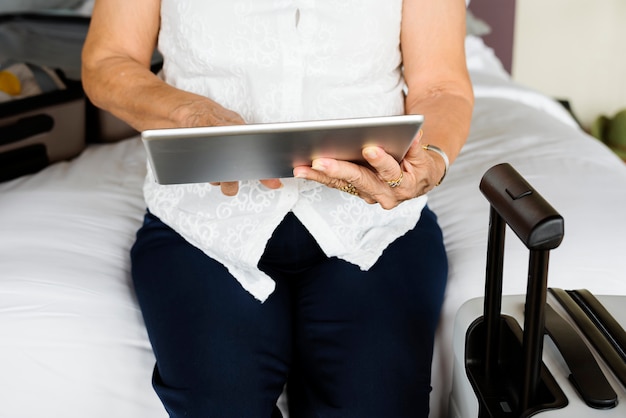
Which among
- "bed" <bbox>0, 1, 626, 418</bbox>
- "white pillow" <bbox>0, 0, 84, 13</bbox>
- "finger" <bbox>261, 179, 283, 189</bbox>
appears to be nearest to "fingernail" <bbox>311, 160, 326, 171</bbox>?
"finger" <bbox>261, 179, 283, 189</bbox>

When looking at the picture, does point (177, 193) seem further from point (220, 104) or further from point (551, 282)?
point (551, 282)

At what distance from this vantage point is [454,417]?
909 mm

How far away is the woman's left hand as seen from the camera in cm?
73

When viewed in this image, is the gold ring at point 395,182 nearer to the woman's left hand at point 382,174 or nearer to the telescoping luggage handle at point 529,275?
the woman's left hand at point 382,174

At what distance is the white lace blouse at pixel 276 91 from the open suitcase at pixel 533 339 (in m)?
0.21

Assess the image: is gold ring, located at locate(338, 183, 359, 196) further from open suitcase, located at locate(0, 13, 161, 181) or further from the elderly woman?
open suitcase, located at locate(0, 13, 161, 181)

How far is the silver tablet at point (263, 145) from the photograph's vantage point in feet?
2.11

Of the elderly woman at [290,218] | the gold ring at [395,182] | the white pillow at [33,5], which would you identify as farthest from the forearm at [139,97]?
the white pillow at [33,5]

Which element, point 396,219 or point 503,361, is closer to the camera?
point 503,361

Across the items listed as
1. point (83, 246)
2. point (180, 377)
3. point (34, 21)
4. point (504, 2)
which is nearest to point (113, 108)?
point (83, 246)

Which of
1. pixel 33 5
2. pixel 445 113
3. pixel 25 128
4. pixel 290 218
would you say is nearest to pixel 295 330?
pixel 290 218

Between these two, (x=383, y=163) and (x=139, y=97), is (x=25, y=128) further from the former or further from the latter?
(x=383, y=163)

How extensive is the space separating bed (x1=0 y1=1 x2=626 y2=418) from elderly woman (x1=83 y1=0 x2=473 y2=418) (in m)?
0.07

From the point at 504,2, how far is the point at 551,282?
189 centimetres
